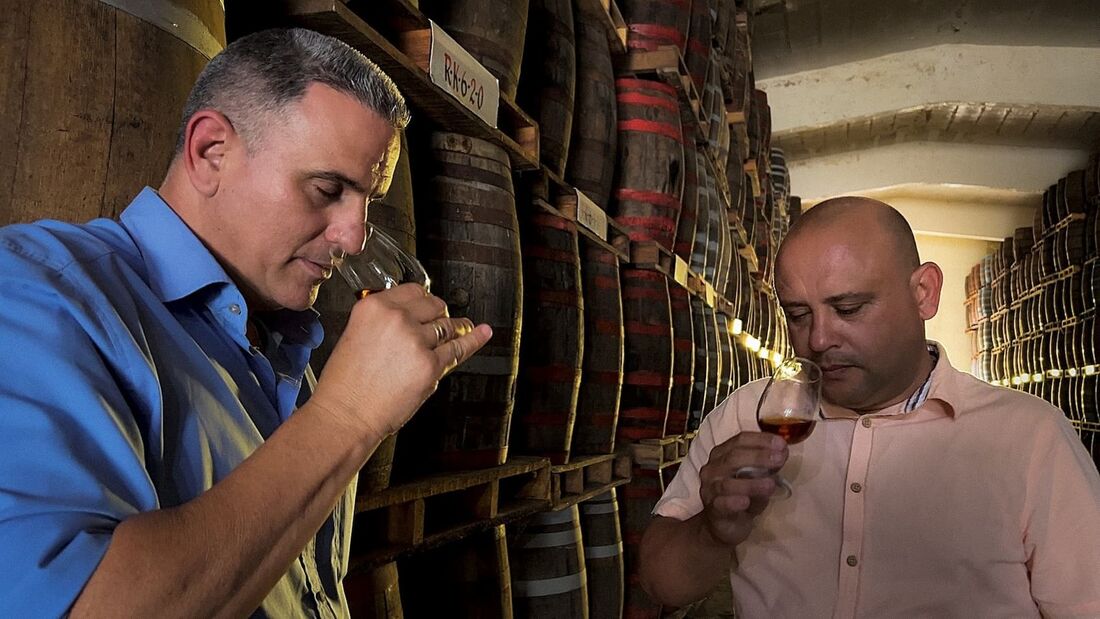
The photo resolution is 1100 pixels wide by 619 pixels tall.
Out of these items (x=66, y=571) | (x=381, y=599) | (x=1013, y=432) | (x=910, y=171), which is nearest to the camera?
(x=66, y=571)

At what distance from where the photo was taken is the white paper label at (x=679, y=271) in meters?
5.10

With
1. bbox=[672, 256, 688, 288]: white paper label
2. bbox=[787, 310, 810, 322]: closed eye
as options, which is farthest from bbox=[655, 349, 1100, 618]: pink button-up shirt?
bbox=[672, 256, 688, 288]: white paper label

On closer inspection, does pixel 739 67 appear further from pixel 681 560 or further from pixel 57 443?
pixel 57 443

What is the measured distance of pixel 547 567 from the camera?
3219 millimetres

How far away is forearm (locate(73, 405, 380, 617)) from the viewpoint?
750mm

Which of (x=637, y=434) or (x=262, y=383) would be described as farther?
(x=637, y=434)

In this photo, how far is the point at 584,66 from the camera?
4.14 metres

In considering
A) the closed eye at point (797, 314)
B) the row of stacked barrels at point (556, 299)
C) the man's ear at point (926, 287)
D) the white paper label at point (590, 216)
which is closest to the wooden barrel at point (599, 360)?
the row of stacked barrels at point (556, 299)

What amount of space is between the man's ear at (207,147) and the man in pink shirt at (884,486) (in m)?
1.01

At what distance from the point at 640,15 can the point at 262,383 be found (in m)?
4.55

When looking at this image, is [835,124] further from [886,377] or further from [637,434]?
[886,377]

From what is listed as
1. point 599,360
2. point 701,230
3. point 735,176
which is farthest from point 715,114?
point 599,360

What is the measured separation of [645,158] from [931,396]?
3.17 m

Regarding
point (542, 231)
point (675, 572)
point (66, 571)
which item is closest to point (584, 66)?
point (542, 231)
